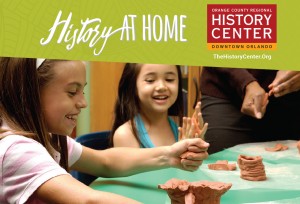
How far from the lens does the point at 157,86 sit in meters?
1.45

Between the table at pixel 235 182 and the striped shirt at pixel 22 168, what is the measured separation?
0.24 meters

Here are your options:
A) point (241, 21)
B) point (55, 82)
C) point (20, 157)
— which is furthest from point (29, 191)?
point (241, 21)

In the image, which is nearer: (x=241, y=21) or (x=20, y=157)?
(x=20, y=157)

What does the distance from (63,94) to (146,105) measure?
2.25 feet

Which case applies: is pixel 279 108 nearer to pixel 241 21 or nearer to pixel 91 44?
pixel 241 21

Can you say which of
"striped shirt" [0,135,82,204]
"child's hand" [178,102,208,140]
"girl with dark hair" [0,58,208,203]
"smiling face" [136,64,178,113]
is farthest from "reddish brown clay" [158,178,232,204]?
"smiling face" [136,64,178,113]

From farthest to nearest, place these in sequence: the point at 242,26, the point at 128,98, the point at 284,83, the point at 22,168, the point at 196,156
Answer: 1. the point at 128,98
2. the point at 284,83
3. the point at 196,156
4. the point at 242,26
5. the point at 22,168

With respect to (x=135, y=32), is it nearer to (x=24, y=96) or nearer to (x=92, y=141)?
(x=24, y=96)

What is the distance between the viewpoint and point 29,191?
742 millimetres

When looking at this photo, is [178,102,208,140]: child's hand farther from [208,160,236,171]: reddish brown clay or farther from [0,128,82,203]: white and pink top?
[0,128,82,203]: white and pink top

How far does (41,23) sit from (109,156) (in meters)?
0.38

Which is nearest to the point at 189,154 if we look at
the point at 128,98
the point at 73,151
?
the point at 73,151

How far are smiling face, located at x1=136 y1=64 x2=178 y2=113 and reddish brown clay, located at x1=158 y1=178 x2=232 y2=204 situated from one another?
683 mm

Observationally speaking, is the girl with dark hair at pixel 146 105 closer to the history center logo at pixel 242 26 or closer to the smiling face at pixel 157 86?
the smiling face at pixel 157 86
